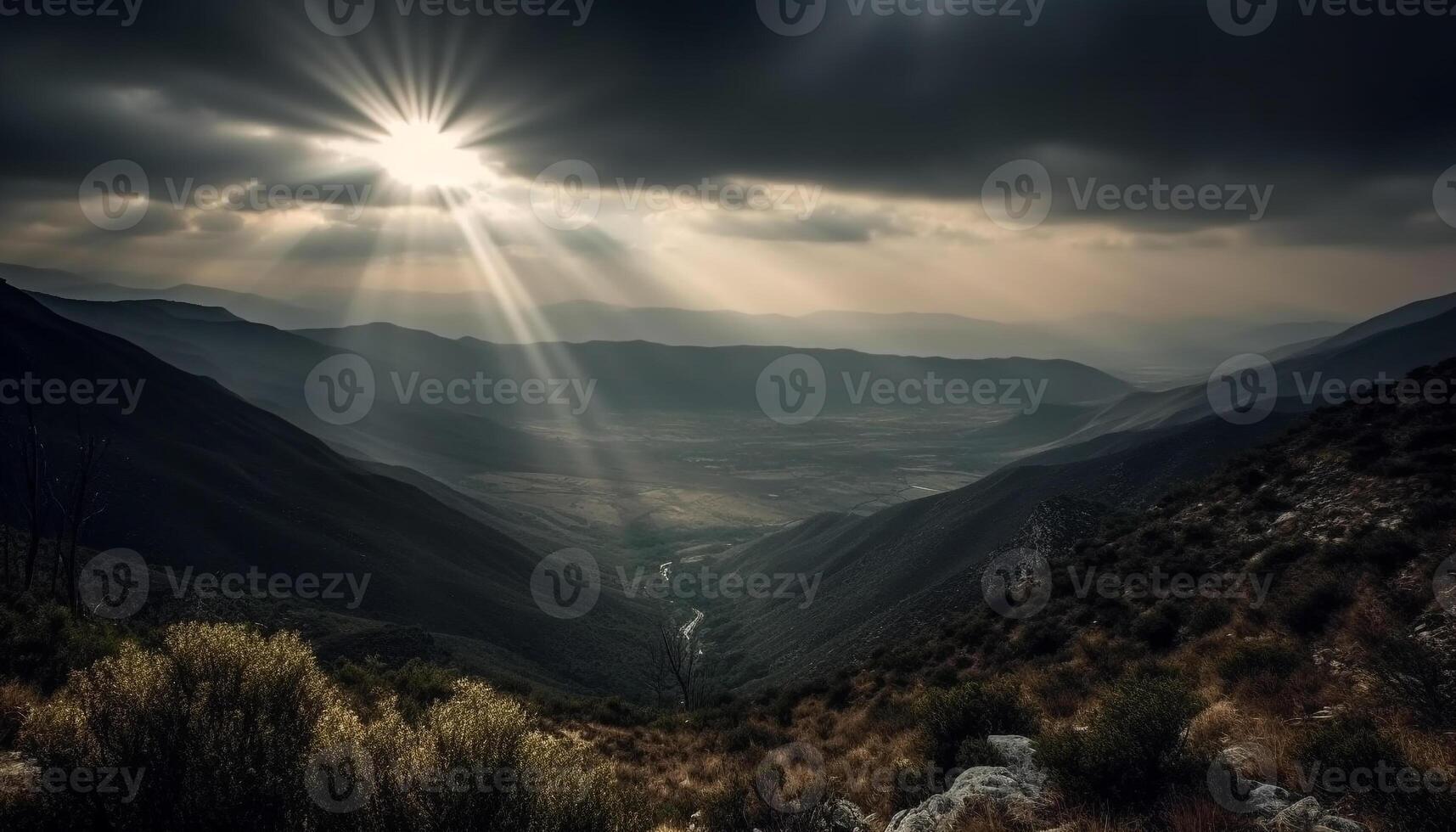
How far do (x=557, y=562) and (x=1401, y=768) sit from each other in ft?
273

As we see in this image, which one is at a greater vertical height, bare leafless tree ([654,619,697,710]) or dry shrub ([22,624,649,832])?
dry shrub ([22,624,649,832])

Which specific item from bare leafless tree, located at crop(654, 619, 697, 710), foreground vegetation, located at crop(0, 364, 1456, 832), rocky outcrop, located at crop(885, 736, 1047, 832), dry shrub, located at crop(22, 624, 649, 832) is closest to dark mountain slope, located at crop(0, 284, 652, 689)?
bare leafless tree, located at crop(654, 619, 697, 710)

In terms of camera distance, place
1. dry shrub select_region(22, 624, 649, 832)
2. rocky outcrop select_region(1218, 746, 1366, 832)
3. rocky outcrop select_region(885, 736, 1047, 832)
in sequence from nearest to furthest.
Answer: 1. rocky outcrop select_region(1218, 746, 1366, 832)
2. dry shrub select_region(22, 624, 649, 832)
3. rocky outcrop select_region(885, 736, 1047, 832)

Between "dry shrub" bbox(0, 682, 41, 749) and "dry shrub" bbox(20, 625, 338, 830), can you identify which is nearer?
"dry shrub" bbox(20, 625, 338, 830)

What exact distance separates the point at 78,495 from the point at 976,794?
45302mm

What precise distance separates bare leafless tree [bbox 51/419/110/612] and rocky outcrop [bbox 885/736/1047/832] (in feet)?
120

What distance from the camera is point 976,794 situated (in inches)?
263

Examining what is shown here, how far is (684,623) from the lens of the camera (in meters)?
75.6

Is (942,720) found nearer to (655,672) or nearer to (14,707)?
(14,707)

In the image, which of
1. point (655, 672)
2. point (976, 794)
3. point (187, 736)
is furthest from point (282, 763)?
point (655, 672)

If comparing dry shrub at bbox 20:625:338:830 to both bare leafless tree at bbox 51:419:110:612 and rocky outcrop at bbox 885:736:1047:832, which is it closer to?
rocky outcrop at bbox 885:736:1047:832

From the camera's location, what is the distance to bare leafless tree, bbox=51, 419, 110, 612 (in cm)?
3148

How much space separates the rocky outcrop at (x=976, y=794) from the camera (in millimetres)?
6555

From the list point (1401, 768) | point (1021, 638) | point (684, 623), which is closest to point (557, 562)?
point (684, 623)
